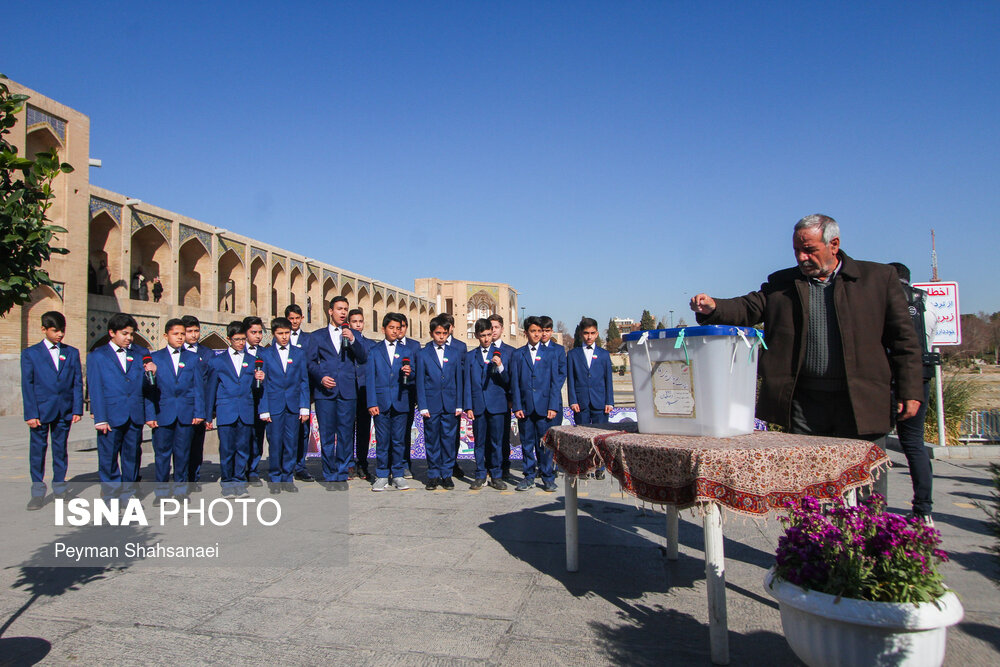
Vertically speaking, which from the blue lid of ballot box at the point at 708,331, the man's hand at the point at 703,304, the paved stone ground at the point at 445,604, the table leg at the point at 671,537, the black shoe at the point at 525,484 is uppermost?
the man's hand at the point at 703,304

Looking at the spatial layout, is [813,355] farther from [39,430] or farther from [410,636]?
[39,430]

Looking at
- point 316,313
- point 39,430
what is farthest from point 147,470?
point 316,313

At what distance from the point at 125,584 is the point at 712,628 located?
10.6 feet

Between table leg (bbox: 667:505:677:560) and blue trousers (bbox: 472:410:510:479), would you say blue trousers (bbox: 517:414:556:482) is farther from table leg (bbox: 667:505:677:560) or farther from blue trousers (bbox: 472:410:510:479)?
table leg (bbox: 667:505:677:560)

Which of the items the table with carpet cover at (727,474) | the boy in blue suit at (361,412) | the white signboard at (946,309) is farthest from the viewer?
the white signboard at (946,309)

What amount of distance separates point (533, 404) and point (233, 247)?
25.6 meters

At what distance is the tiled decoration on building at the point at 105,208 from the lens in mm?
21359

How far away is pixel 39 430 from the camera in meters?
6.09

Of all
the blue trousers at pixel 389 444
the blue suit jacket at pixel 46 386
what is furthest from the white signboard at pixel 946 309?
the blue suit jacket at pixel 46 386

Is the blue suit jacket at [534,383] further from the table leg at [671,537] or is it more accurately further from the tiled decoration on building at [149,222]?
the tiled decoration on building at [149,222]

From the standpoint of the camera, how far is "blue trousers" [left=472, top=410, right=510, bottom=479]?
22.9 feet

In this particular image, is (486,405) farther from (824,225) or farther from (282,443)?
(824,225)

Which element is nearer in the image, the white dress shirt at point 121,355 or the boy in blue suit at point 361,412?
the white dress shirt at point 121,355

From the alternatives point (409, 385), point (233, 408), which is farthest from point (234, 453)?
point (409, 385)
